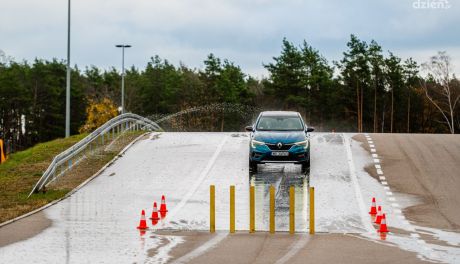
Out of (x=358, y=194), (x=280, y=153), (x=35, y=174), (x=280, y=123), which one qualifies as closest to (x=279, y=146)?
(x=280, y=153)

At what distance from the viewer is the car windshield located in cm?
2322

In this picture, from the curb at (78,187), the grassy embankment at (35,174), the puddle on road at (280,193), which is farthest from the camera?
the grassy embankment at (35,174)

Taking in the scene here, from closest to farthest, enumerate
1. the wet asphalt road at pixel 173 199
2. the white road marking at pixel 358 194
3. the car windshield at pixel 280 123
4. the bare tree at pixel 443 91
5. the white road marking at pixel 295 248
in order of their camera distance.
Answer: the white road marking at pixel 295 248, the wet asphalt road at pixel 173 199, the white road marking at pixel 358 194, the car windshield at pixel 280 123, the bare tree at pixel 443 91

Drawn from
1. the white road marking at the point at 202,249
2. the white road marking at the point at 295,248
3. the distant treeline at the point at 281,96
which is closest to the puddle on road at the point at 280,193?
the white road marking at the point at 295,248

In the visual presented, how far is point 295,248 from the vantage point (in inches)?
510

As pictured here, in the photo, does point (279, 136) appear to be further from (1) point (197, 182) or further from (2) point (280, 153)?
(1) point (197, 182)

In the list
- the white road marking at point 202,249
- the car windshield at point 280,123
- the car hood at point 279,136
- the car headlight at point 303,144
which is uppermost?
the car windshield at point 280,123

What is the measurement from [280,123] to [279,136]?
1271mm

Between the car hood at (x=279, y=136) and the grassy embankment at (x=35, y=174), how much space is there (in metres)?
5.43

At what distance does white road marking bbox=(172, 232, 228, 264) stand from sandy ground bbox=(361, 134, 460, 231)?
15.2 feet

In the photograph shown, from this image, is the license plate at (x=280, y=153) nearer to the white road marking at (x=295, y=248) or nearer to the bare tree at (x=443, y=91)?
the white road marking at (x=295, y=248)

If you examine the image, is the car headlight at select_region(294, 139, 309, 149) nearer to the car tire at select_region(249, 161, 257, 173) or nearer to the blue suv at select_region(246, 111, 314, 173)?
the blue suv at select_region(246, 111, 314, 173)

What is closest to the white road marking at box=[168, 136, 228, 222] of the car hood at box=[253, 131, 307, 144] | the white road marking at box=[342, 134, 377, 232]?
the car hood at box=[253, 131, 307, 144]

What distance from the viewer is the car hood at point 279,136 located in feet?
72.2
